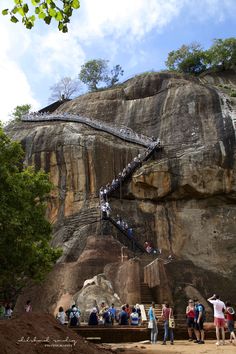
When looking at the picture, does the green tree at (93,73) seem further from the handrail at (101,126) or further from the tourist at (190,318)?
the tourist at (190,318)

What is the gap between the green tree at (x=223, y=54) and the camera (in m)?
55.8

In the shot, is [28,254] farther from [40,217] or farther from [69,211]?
[69,211]

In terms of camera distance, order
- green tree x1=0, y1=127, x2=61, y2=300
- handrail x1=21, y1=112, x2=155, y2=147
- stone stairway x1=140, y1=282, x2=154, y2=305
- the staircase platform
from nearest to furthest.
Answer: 1. the staircase platform
2. green tree x1=0, y1=127, x2=61, y2=300
3. stone stairway x1=140, y1=282, x2=154, y2=305
4. handrail x1=21, y1=112, x2=155, y2=147

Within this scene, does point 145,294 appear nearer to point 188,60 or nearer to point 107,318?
point 107,318

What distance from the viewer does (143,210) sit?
36.0m

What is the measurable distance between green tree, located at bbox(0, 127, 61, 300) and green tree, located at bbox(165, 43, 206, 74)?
4142 centimetres

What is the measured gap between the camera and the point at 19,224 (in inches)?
681

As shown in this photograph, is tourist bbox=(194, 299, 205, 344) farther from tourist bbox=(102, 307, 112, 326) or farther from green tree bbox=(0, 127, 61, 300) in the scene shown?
green tree bbox=(0, 127, 61, 300)

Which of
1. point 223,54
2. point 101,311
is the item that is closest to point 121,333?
point 101,311

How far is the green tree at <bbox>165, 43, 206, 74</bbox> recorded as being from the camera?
58156mm

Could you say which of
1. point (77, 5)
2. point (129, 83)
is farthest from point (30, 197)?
point (129, 83)

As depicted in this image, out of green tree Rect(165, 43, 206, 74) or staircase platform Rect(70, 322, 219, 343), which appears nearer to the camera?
staircase platform Rect(70, 322, 219, 343)

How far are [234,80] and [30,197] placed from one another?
40541 millimetres

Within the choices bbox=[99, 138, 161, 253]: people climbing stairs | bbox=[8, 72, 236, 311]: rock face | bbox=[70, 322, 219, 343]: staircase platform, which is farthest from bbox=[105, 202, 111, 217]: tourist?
bbox=[70, 322, 219, 343]: staircase platform
